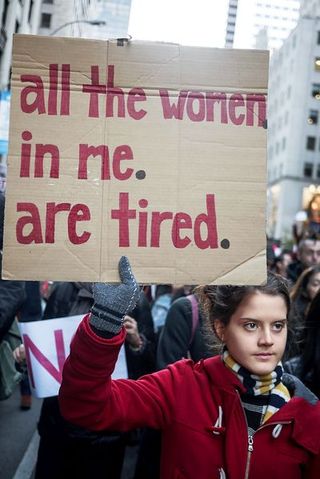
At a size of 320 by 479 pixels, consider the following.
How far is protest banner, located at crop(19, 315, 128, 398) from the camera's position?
2820 mm

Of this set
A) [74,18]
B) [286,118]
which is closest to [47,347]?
[74,18]

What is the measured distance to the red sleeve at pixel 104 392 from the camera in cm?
158

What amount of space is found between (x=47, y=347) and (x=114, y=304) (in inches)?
55.8

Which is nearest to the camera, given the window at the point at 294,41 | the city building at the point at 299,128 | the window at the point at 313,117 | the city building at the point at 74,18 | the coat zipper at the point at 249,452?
the coat zipper at the point at 249,452

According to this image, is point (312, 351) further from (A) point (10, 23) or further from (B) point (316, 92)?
(A) point (10, 23)

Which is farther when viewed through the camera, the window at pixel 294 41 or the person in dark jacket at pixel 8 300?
the window at pixel 294 41

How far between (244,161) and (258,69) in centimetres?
32

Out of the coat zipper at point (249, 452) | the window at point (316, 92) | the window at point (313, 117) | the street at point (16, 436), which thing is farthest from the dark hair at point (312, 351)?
the window at point (313, 117)

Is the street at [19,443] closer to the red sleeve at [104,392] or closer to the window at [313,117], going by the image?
the red sleeve at [104,392]

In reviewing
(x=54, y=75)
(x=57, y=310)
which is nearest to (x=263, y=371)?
(x=54, y=75)

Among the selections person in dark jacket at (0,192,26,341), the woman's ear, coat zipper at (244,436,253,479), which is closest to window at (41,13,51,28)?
person in dark jacket at (0,192,26,341)

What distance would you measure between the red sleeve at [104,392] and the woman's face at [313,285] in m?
2.51

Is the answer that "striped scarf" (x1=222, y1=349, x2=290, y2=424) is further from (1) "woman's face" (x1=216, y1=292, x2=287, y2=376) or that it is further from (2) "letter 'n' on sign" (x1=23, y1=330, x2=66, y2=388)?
(2) "letter 'n' on sign" (x1=23, y1=330, x2=66, y2=388)

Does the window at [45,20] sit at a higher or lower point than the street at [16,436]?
higher
